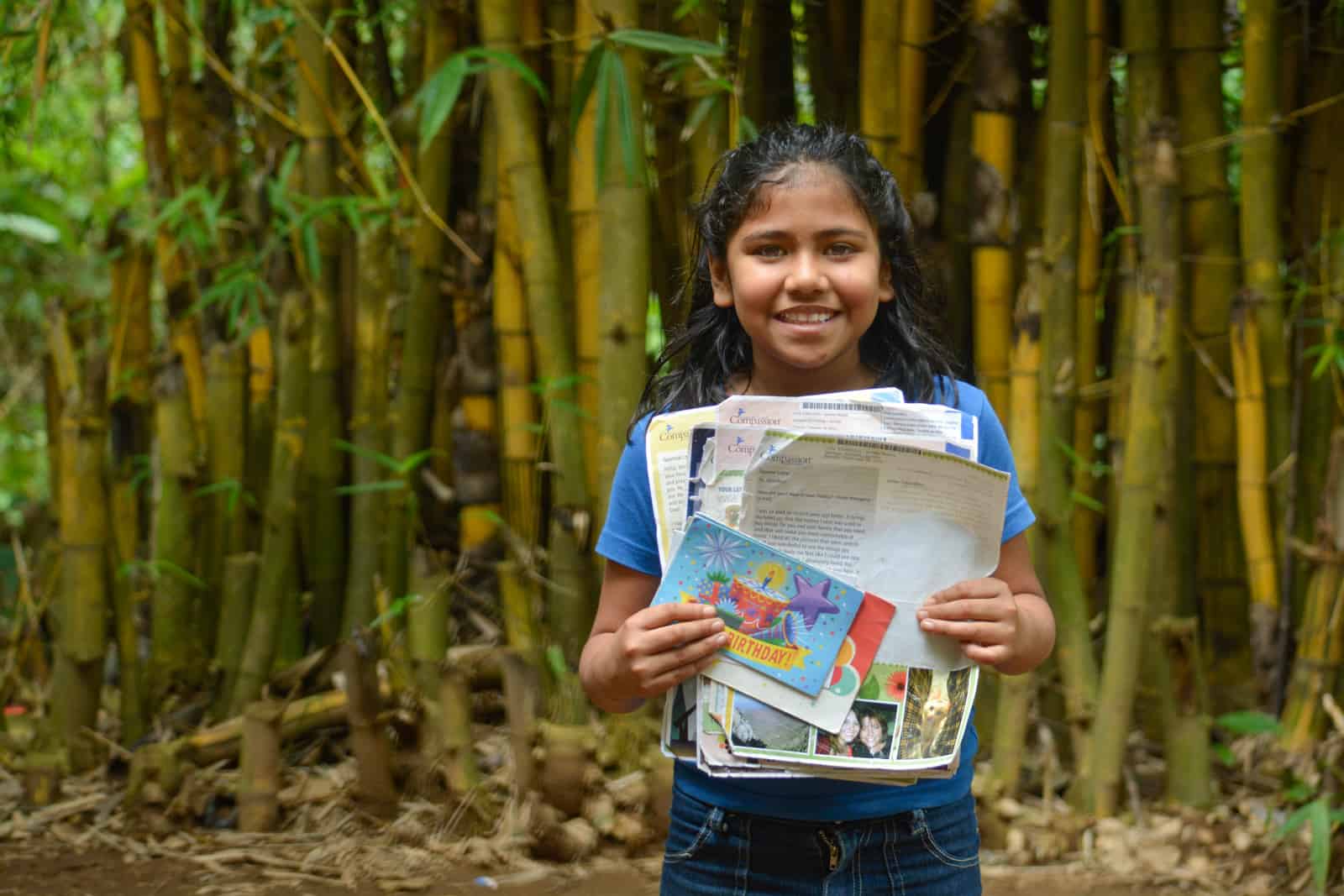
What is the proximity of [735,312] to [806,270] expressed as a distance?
5.2 inches

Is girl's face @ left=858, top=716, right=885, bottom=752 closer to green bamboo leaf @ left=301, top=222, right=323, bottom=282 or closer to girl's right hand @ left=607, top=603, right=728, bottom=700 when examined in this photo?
girl's right hand @ left=607, top=603, right=728, bottom=700

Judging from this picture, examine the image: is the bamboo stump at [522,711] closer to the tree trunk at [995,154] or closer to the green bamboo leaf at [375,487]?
the green bamboo leaf at [375,487]

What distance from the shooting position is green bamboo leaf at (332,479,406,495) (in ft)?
6.65

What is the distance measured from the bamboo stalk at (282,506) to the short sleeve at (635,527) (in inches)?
50.0

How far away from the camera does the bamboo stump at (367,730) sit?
1.84 meters

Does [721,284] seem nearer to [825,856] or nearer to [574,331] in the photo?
[825,856]

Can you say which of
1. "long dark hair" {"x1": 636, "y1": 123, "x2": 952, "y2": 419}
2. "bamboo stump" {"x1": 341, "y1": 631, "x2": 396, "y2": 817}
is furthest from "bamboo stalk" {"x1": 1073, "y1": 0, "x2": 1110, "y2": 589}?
"bamboo stump" {"x1": 341, "y1": 631, "x2": 396, "y2": 817}

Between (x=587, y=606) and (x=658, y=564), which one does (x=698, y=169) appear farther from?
(x=658, y=564)

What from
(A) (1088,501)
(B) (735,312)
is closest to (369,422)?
(A) (1088,501)

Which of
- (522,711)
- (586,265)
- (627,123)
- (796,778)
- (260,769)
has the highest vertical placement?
(627,123)

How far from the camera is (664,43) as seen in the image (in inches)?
57.9

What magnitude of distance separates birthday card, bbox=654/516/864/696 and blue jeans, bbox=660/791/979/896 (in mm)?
156

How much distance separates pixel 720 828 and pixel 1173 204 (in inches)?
47.8

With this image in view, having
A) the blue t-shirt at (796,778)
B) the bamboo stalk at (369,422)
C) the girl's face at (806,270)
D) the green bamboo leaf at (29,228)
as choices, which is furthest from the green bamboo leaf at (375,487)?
the green bamboo leaf at (29,228)
